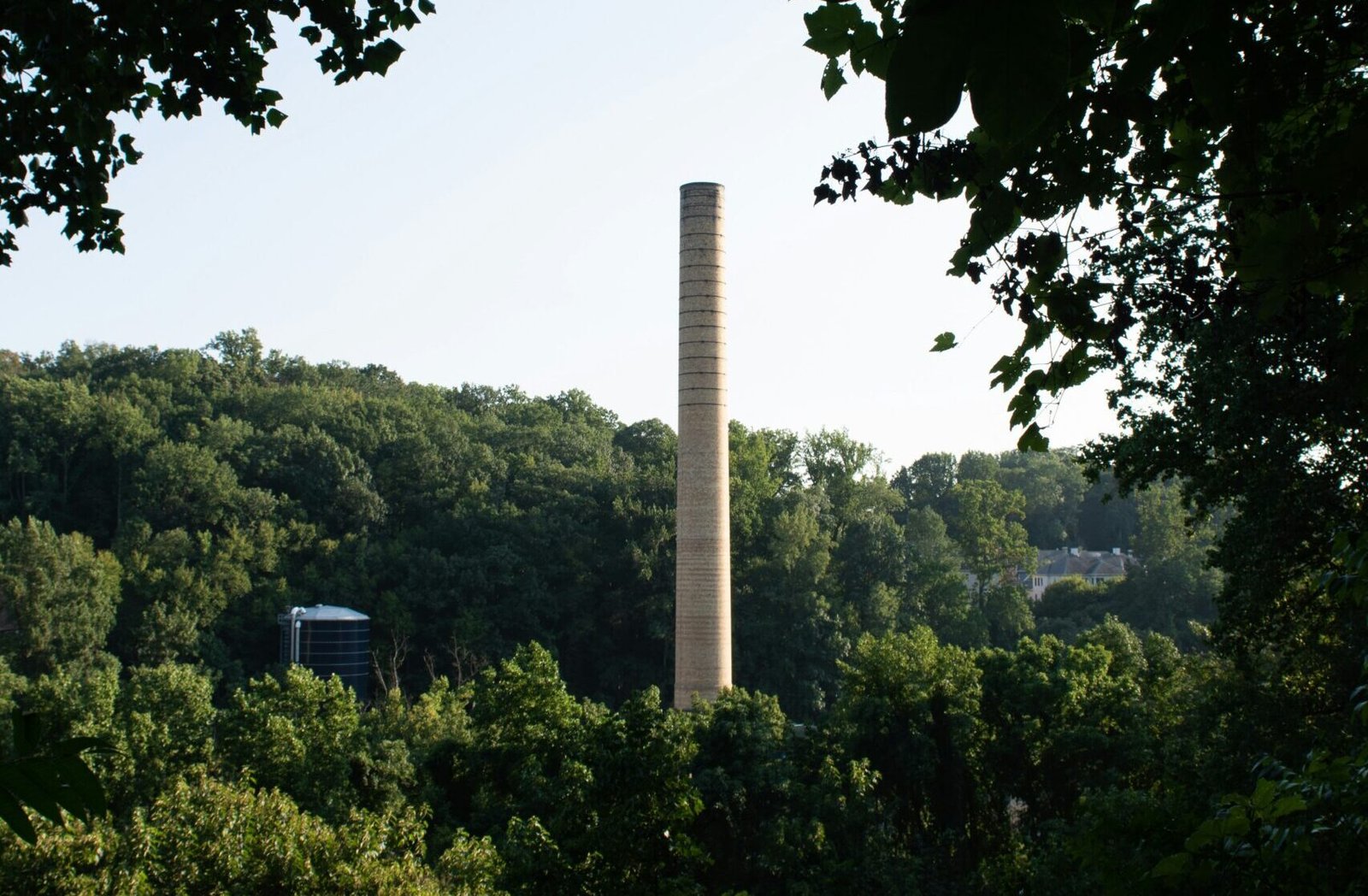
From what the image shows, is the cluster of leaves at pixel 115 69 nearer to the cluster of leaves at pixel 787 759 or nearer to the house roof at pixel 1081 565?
the cluster of leaves at pixel 787 759

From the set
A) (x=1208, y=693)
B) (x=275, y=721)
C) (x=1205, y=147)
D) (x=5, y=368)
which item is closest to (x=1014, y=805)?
(x=1208, y=693)

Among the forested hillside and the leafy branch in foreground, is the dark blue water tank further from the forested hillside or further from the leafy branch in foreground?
the leafy branch in foreground

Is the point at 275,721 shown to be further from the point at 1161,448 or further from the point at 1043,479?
the point at 1043,479

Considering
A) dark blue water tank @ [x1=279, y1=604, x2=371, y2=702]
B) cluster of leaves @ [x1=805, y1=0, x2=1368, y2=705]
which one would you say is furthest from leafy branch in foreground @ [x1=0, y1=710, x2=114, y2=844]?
dark blue water tank @ [x1=279, y1=604, x2=371, y2=702]

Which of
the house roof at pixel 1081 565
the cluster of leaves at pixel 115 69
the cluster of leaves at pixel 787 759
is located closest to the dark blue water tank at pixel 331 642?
the cluster of leaves at pixel 787 759

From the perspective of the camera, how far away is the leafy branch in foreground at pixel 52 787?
1.18 m

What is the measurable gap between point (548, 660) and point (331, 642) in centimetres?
1566

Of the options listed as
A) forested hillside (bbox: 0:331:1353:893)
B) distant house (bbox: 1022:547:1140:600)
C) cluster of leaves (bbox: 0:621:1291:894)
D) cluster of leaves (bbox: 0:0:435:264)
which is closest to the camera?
cluster of leaves (bbox: 0:0:435:264)

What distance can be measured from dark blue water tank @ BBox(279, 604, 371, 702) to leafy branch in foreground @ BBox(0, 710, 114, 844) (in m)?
35.1

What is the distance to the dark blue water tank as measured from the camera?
35312mm

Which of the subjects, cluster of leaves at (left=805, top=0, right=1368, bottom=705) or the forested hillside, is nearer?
cluster of leaves at (left=805, top=0, right=1368, bottom=705)

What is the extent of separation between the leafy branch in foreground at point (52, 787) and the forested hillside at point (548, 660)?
2871mm

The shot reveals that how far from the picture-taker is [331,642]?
3559 cm

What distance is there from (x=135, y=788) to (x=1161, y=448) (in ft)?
51.1
